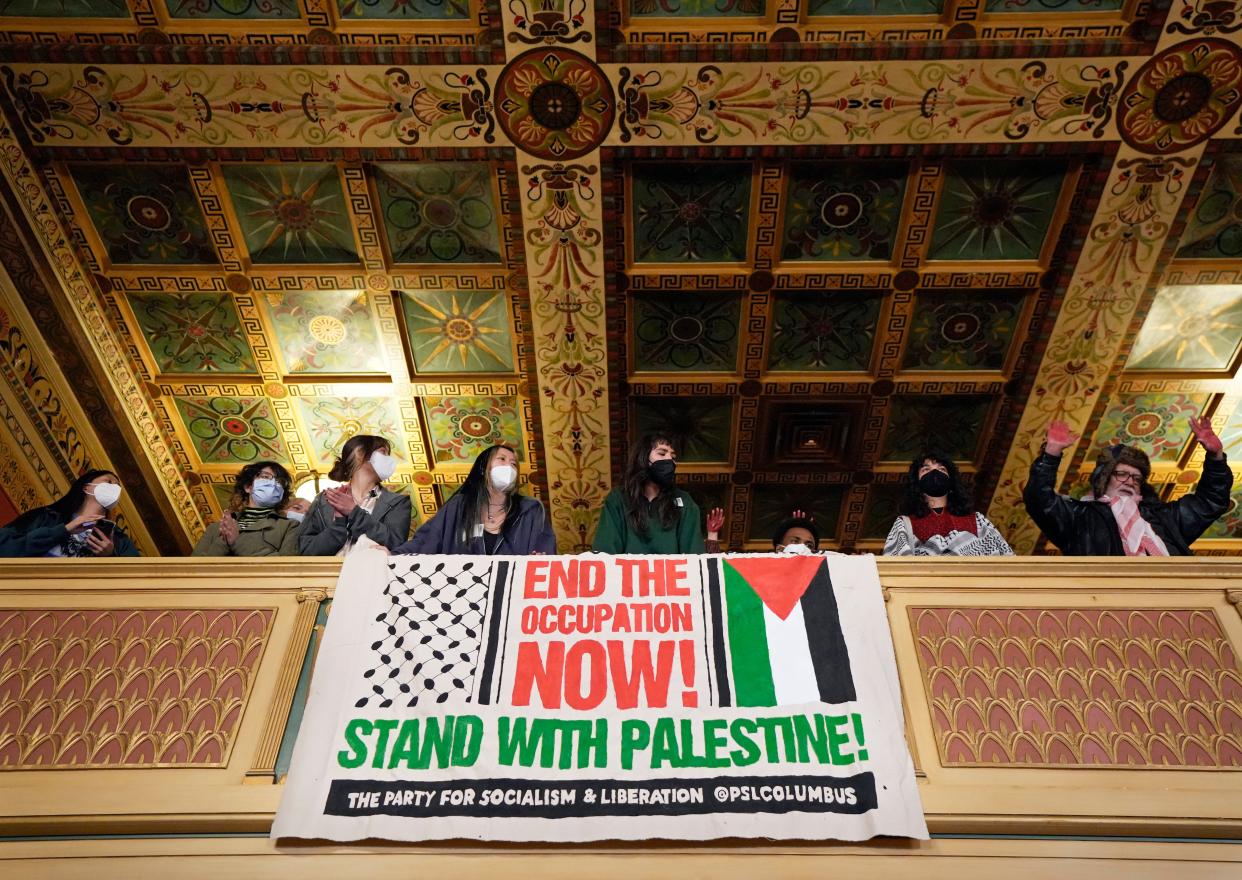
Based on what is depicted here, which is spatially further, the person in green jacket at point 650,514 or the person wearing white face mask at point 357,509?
the person in green jacket at point 650,514

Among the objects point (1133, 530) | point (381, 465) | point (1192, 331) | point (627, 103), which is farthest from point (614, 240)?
point (1192, 331)

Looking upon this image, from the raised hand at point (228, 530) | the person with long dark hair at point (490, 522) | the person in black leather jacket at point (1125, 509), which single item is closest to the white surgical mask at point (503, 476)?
the person with long dark hair at point (490, 522)

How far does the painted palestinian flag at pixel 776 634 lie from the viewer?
3115mm

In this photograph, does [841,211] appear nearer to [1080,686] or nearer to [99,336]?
[1080,686]

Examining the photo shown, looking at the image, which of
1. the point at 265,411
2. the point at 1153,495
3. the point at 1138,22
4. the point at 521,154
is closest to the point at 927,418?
the point at 1153,495

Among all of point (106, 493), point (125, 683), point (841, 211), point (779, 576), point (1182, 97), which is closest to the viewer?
point (125, 683)

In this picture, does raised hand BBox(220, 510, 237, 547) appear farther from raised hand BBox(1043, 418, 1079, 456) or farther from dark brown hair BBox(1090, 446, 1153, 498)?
dark brown hair BBox(1090, 446, 1153, 498)

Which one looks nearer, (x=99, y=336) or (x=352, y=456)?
(x=352, y=456)

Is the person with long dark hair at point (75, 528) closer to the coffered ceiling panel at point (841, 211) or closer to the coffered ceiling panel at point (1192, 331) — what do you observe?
the coffered ceiling panel at point (841, 211)

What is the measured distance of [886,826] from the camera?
9.17ft

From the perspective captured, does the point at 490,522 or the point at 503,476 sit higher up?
the point at 503,476

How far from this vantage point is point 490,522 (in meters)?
4.09

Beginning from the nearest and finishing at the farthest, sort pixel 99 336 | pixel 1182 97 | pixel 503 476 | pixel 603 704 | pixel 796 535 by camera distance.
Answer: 1. pixel 603 704
2. pixel 503 476
3. pixel 796 535
4. pixel 1182 97
5. pixel 99 336

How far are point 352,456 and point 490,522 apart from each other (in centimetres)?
83
